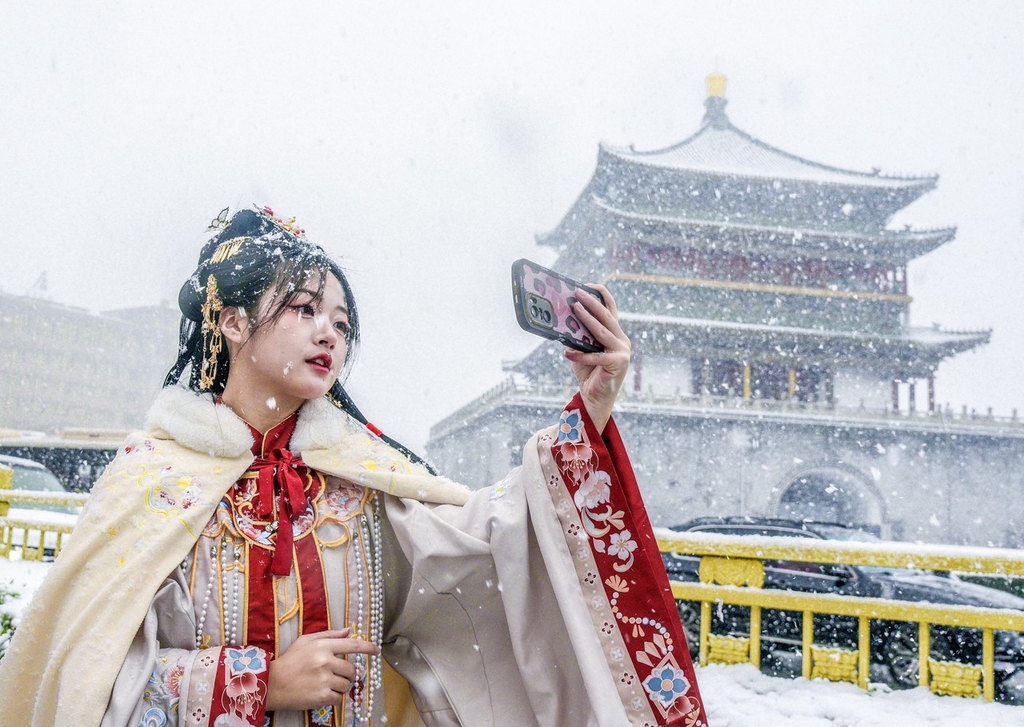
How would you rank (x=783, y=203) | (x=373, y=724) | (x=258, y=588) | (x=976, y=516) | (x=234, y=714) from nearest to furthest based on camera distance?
(x=234, y=714) < (x=258, y=588) < (x=373, y=724) < (x=976, y=516) < (x=783, y=203)

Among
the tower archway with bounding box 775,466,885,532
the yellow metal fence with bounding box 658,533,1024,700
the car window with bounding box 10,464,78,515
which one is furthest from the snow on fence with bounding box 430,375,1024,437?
the yellow metal fence with bounding box 658,533,1024,700

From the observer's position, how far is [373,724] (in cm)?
160

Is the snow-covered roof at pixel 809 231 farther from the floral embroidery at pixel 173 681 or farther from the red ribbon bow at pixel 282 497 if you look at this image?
the floral embroidery at pixel 173 681

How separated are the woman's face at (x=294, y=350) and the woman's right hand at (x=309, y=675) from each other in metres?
0.47

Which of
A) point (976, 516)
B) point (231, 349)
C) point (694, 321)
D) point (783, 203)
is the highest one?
point (783, 203)

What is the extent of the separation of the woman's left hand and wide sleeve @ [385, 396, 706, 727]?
0.19ft

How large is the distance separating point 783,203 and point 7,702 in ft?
65.9

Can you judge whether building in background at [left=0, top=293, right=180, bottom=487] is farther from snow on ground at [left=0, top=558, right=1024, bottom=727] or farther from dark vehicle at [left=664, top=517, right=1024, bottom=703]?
snow on ground at [left=0, top=558, right=1024, bottom=727]

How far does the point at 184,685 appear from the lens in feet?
4.23

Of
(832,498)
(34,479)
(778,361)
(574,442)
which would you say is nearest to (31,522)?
(34,479)

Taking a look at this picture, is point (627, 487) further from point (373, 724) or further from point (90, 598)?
point (90, 598)

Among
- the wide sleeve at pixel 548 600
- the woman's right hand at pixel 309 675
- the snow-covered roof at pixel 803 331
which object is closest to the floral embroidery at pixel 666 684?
the wide sleeve at pixel 548 600

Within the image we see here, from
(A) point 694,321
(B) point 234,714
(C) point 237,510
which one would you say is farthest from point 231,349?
(A) point 694,321

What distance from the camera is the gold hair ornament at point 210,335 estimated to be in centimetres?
158
